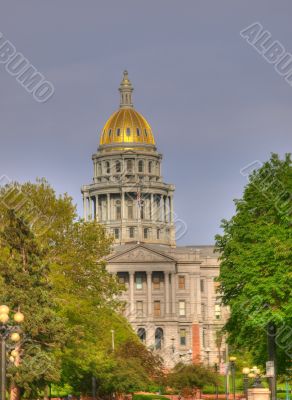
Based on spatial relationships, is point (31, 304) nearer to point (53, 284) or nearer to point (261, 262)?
point (53, 284)

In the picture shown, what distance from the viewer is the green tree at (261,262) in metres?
75.7

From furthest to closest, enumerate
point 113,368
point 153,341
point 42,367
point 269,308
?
point 153,341 < point 113,368 < point 269,308 < point 42,367

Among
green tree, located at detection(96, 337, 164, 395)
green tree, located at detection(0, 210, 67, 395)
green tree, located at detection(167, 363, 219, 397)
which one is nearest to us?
green tree, located at detection(0, 210, 67, 395)

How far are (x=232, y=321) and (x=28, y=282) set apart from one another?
45.0 feet

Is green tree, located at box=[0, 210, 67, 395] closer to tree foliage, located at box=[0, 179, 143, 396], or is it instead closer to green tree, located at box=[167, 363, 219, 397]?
tree foliage, located at box=[0, 179, 143, 396]

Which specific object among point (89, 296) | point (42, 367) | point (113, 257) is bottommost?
point (42, 367)

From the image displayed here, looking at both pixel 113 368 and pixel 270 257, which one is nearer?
pixel 270 257

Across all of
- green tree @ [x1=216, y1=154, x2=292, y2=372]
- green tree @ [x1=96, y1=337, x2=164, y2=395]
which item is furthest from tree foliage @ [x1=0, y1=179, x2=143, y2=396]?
green tree @ [x1=216, y1=154, x2=292, y2=372]

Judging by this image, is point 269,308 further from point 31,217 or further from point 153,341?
point 153,341

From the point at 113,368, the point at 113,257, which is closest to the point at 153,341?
the point at 113,257

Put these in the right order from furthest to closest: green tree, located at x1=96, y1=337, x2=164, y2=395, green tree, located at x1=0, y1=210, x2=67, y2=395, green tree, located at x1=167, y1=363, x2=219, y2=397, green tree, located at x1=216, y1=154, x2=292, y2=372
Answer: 1. green tree, located at x1=167, y1=363, x2=219, y2=397
2. green tree, located at x1=96, y1=337, x2=164, y2=395
3. green tree, located at x1=216, y1=154, x2=292, y2=372
4. green tree, located at x1=0, y1=210, x2=67, y2=395

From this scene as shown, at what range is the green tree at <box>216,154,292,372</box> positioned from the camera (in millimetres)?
75688

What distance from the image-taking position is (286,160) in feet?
267

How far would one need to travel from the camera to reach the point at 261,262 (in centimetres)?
7706
